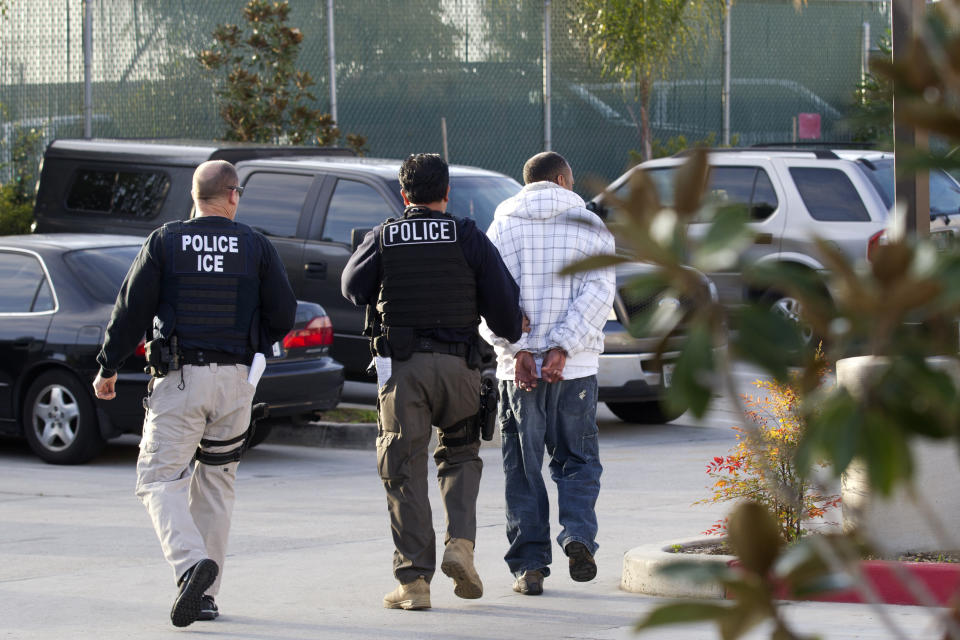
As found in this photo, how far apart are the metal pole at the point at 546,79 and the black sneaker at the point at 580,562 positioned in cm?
1392

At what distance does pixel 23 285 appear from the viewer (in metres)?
10.0

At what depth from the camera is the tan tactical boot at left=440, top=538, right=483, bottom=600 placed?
5.73 metres

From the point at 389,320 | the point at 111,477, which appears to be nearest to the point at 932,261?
the point at 389,320

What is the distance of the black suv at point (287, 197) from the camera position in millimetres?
11422

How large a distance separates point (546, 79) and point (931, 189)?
693cm

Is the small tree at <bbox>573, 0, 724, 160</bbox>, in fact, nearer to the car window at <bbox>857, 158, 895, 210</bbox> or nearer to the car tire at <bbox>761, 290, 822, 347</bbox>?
the car window at <bbox>857, 158, 895, 210</bbox>

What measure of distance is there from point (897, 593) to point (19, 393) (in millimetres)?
6240

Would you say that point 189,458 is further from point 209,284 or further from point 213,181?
point 213,181

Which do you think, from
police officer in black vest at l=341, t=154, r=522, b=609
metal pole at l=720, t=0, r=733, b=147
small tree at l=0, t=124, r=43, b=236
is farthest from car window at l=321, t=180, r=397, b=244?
metal pole at l=720, t=0, r=733, b=147

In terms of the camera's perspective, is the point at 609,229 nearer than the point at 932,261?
No

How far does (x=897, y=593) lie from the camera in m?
5.64

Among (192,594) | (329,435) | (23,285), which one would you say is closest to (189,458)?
(192,594)

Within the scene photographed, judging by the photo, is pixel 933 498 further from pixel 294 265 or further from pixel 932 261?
pixel 294 265

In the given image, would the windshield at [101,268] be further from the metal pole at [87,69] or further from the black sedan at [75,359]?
the metal pole at [87,69]
